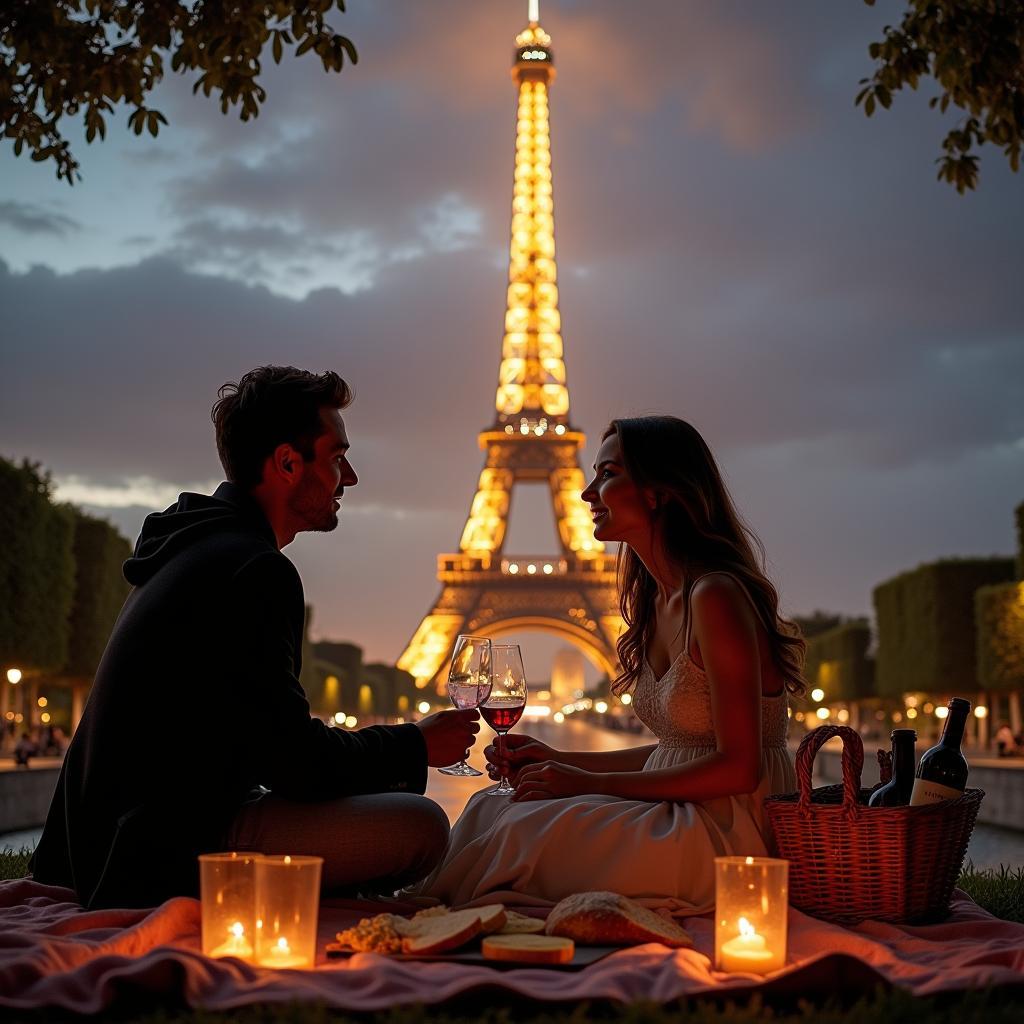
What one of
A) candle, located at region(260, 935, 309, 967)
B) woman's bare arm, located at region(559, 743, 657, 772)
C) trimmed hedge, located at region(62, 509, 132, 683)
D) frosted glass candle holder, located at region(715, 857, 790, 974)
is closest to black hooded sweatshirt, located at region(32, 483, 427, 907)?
candle, located at region(260, 935, 309, 967)

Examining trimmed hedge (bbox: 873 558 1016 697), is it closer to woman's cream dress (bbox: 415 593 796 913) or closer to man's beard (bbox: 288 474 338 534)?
woman's cream dress (bbox: 415 593 796 913)

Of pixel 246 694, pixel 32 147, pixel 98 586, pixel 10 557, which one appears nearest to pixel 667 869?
pixel 246 694

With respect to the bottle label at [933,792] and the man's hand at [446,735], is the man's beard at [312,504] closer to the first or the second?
the man's hand at [446,735]

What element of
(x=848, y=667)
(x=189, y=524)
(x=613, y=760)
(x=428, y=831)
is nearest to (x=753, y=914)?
(x=428, y=831)

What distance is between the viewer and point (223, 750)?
4.10 metres

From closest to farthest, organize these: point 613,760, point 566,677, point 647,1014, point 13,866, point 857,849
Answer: point 647,1014 < point 857,849 < point 613,760 < point 13,866 < point 566,677

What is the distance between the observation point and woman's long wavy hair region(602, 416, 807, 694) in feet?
15.3

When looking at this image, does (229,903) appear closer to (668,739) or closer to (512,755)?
(512,755)

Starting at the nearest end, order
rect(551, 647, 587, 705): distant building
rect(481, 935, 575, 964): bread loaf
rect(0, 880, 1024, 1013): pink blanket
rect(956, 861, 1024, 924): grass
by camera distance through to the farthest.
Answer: rect(0, 880, 1024, 1013): pink blanket, rect(481, 935, 575, 964): bread loaf, rect(956, 861, 1024, 924): grass, rect(551, 647, 587, 705): distant building

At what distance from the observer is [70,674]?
3128cm

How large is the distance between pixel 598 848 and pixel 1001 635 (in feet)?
92.0

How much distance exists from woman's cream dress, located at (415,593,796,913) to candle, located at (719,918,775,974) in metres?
0.73

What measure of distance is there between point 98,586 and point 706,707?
93.3ft

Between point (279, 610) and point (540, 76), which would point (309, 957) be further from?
point (540, 76)
